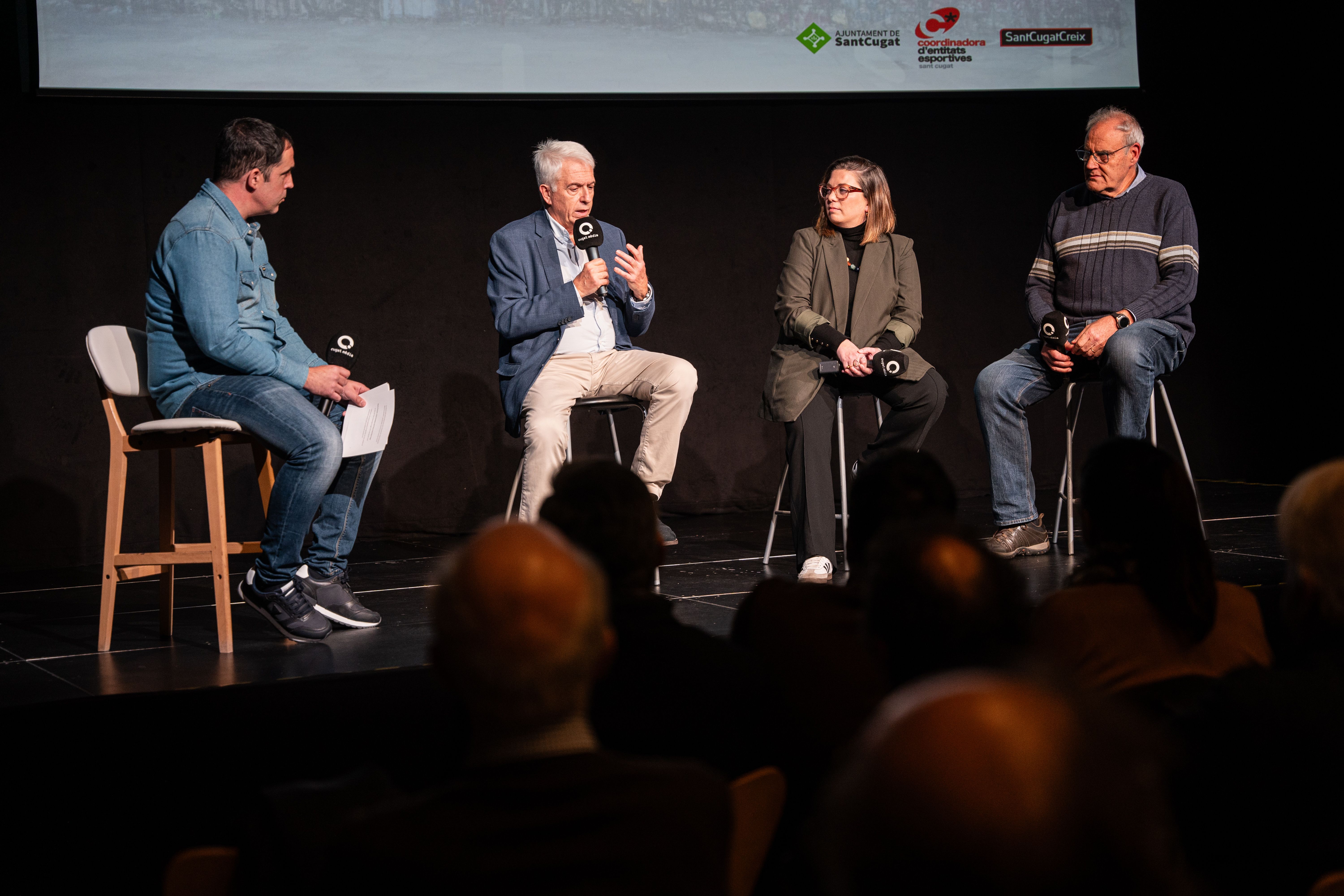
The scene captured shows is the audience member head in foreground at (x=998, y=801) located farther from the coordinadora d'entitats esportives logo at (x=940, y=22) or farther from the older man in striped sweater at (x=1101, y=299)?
the coordinadora d'entitats esportives logo at (x=940, y=22)

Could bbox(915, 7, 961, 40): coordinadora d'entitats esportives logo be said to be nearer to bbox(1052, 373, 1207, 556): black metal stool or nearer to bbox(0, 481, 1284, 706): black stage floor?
bbox(1052, 373, 1207, 556): black metal stool

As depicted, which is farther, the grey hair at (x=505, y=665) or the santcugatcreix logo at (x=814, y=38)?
the santcugatcreix logo at (x=814, y=38)

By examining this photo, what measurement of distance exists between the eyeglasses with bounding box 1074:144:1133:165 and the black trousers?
2.74ft

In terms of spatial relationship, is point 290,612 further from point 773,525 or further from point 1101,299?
point 1101,299

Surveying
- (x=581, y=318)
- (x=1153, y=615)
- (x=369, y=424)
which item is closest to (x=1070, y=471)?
(x=581, y=318)

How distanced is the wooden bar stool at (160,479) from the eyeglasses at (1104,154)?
8.33 feet

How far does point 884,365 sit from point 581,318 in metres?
0.87

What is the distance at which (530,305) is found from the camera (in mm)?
3383

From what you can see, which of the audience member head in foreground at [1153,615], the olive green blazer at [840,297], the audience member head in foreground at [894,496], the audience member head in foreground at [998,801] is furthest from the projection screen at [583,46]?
the audience member head in foreground at [998,801]

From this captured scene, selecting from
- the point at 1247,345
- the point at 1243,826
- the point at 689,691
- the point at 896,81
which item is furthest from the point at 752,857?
the point at 1247,345

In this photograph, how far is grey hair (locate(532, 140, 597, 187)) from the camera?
11.5 ft

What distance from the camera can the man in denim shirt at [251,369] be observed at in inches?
106

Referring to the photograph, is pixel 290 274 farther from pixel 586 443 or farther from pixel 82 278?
pixel 586 443

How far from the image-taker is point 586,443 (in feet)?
16.0
